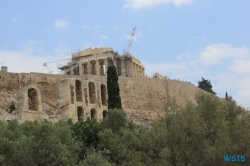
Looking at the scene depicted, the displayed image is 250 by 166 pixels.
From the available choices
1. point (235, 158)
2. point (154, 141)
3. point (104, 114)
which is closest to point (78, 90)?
point (104, 114)

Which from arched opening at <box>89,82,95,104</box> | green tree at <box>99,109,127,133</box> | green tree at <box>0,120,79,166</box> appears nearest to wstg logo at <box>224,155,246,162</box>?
green tree at <box>0,120,79,166</box>

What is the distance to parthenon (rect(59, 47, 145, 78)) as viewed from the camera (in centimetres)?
6012

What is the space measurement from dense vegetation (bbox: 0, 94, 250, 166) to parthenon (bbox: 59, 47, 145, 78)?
34.6 meters

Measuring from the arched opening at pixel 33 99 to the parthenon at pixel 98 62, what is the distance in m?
27.6

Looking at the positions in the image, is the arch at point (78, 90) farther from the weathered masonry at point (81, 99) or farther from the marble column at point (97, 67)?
the marble column at point (97, 67)

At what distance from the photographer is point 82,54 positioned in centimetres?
6228

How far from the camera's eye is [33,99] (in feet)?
102

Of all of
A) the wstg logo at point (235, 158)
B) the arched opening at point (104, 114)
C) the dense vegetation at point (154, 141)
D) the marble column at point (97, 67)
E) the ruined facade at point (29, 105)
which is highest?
the marble column at point (97, 67)

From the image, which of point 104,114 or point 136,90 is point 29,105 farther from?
point 136,90

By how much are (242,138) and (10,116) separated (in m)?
14.7

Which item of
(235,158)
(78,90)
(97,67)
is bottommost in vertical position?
(235,158)

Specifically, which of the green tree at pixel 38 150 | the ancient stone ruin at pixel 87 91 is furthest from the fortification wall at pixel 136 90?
the green tree at pixel 38 150

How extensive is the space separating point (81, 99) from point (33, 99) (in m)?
5.07

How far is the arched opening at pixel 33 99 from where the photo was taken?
3073cm
